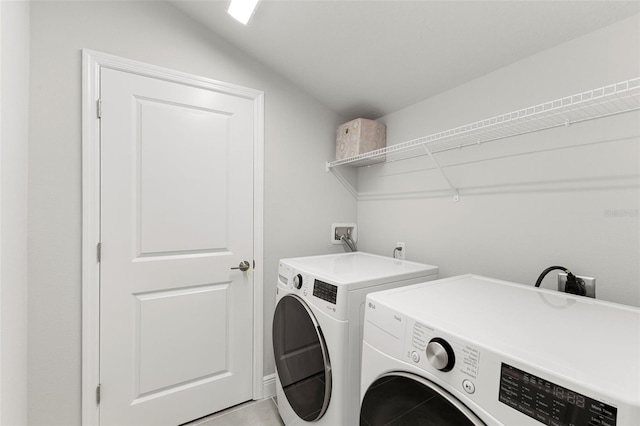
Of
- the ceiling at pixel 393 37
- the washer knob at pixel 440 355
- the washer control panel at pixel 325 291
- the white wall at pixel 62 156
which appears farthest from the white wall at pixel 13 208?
the washer knob at pixel 440 355

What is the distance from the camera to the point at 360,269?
149 centimetres

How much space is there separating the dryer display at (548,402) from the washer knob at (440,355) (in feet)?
0.37

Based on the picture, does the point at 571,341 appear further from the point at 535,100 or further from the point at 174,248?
the point at 174,248

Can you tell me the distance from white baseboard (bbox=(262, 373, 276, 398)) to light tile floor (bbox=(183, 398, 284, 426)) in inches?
2.3

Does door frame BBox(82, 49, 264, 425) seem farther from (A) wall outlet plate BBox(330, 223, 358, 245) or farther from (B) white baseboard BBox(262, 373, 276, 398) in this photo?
(A) wall outlet plate BBox(330, 223, 358, 245)

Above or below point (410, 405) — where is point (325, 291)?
above

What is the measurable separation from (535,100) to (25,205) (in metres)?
2.45

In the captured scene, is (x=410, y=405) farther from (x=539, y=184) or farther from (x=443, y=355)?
(x=539, y=184)

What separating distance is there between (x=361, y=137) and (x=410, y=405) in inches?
63.7

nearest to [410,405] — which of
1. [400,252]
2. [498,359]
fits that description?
[498,359]

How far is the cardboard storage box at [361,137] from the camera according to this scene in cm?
199

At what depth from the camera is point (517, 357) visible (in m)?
0.58

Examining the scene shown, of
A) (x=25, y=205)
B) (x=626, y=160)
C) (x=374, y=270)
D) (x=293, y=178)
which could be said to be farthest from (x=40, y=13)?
(x=626, y=160)

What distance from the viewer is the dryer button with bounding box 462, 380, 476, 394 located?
0.63 m
